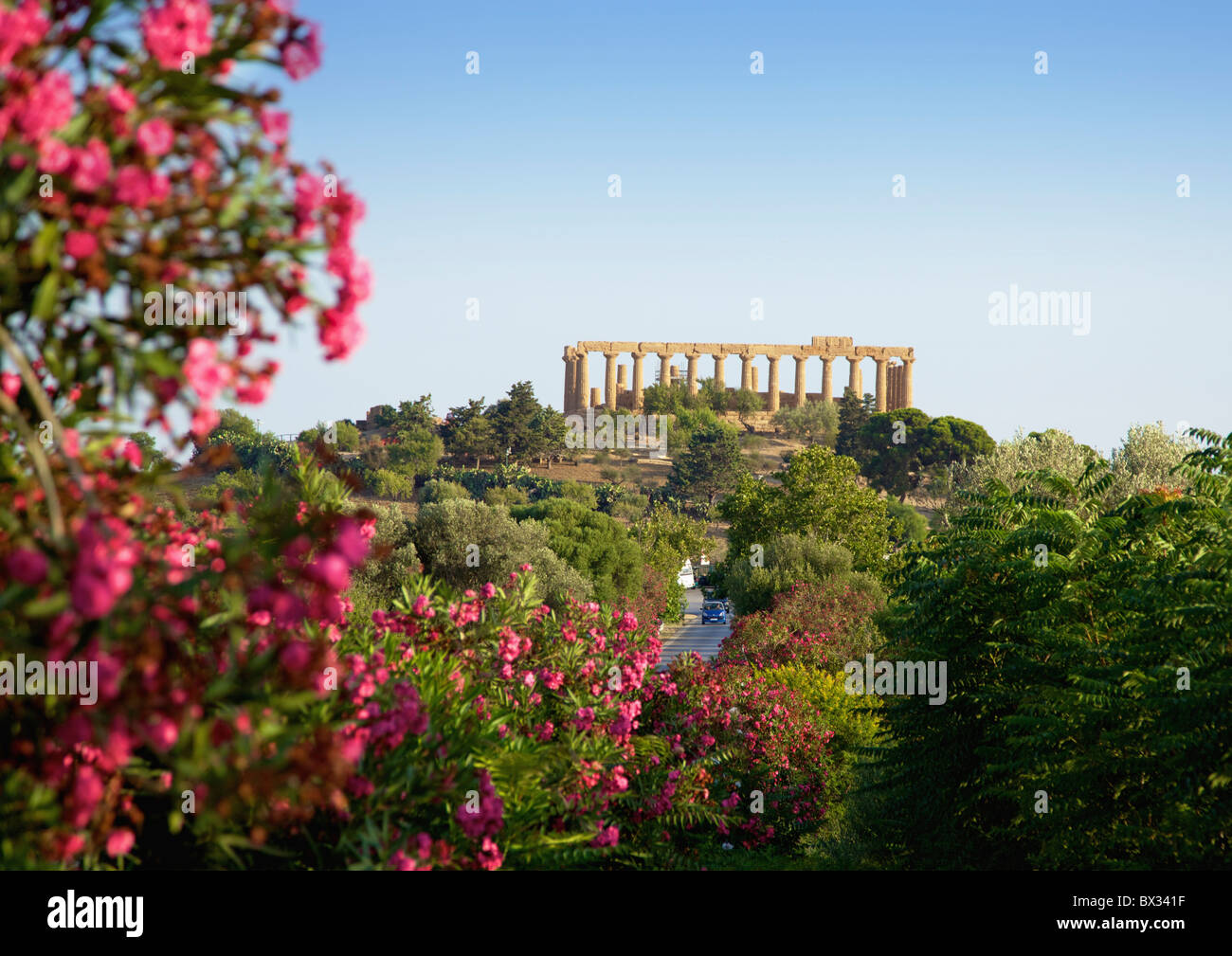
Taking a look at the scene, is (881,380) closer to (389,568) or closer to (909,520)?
(909,520)

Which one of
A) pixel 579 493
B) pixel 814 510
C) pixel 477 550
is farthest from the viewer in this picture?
pixel 579 493

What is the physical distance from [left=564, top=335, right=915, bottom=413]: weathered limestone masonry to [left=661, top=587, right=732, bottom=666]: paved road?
8179 cm

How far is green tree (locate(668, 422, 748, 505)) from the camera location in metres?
111

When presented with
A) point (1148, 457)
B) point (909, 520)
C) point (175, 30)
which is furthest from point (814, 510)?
point (175, 30)

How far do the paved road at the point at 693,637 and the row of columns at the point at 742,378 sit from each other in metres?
81.6

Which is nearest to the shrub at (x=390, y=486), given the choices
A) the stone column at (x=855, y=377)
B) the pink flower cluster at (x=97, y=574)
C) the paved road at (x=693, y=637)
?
the paved road at (x=693, y=637)

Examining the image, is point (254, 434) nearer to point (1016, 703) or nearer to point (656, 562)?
point (656, 562)

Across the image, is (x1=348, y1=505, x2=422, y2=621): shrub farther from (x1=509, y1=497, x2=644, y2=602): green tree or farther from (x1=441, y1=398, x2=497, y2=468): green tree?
(x1=441, y1=398, x2=497, y2=468): green tree

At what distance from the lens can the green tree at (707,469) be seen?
11075cm

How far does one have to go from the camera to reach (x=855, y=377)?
154 metres

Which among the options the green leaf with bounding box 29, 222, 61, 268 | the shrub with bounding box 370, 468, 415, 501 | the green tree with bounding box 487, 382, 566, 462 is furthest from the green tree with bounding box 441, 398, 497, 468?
Result: the green leaf with bounding box 29, 222, 61, 268

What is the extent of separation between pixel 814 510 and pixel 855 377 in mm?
109635

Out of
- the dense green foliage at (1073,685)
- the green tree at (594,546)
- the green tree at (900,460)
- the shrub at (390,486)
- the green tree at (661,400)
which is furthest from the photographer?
the green tree at (661,400)

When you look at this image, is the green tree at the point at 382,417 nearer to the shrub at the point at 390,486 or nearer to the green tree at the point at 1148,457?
the shrub at the point at 390,486
